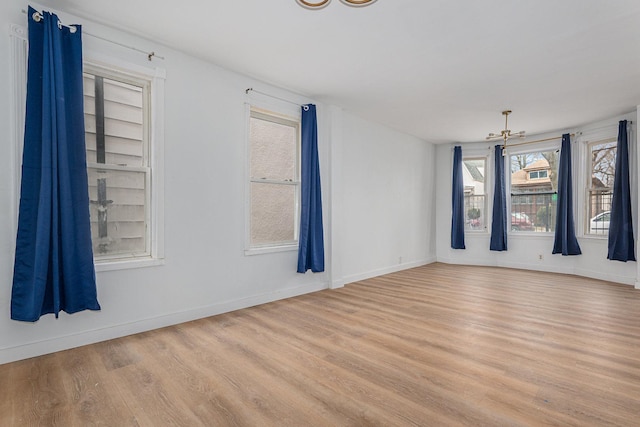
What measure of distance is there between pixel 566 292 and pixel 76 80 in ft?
20.6

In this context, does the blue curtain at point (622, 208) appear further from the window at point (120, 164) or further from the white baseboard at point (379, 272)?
the window at point (120, 164)

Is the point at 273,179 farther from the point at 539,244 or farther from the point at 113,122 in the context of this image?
the point at 539,244

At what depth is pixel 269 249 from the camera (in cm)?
413

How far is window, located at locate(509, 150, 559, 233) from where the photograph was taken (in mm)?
6559

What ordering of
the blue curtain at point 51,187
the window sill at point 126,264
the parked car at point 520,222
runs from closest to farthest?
the blue curtain at point 51,187, the window sill at point 126,264, the parked car at point 520,222

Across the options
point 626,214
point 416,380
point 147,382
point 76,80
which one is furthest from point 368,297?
Result: point 626,214

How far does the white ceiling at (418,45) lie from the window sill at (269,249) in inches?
81.5

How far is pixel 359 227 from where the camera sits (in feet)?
18.2

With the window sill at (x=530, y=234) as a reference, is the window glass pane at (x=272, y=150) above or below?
above

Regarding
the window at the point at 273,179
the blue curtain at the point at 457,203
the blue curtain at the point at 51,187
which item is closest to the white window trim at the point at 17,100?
the blue curtain at the point at 51,187

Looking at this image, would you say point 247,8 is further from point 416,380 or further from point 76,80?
point 416,380

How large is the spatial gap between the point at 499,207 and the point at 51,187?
7230 mm

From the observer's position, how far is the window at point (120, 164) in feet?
9.59

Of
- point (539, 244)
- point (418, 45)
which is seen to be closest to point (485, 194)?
point (539, 244)
